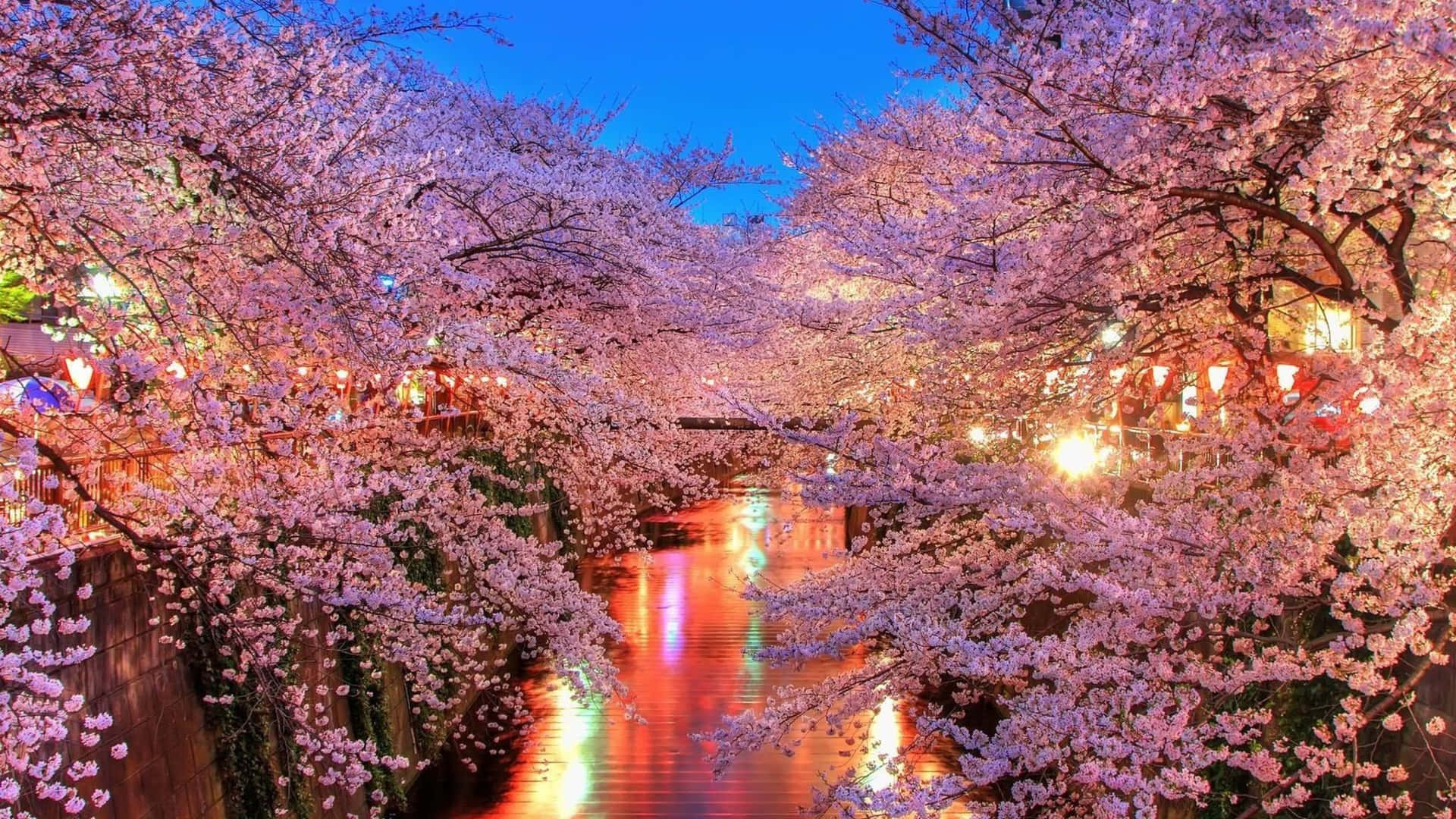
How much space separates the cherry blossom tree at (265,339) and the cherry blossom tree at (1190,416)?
260cm

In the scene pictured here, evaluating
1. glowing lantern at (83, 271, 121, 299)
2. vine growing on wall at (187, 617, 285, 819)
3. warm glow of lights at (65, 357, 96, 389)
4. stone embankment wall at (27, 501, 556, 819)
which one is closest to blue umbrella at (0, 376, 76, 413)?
glowing lantern at (83, 271, 121, 299)

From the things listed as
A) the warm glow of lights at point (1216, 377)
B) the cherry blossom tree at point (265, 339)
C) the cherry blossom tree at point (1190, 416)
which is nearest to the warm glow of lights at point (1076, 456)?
the cherry blossom tree at point (1190, 416)

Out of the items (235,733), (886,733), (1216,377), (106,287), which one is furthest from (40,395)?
(886,733)

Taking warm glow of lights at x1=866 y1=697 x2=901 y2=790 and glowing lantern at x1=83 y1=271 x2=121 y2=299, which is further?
warm glow of lights at x1=866 y1=697 x2=901 y2=790

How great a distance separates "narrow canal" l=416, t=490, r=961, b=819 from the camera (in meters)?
10.7

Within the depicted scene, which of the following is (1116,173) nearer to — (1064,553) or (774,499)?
(1064,553)

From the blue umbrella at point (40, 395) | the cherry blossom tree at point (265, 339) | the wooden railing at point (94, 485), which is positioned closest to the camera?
the cherry blossom tree at point (265, 339)

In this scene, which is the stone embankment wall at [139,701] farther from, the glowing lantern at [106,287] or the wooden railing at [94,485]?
the glowing lantern at [106,287]

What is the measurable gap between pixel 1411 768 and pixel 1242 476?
164 centimetres

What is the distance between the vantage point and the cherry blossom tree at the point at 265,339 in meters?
4.10

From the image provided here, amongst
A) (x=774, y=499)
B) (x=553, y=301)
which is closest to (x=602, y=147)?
(x=553, y=301)

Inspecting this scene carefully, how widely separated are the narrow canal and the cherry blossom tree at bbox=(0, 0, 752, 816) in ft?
3.73

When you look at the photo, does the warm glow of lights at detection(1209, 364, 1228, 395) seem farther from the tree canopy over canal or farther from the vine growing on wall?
the vine growing on wall

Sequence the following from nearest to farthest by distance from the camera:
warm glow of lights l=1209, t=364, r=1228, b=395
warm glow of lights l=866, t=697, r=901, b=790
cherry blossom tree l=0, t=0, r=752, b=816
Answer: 1. cherry blossom tree l=0, t=0, r=752, b=816
2. warm glow of lights l=1209, t=364, r=1228, b=395
3. warm glow of lights l=866, t=697, r=901, b=790
